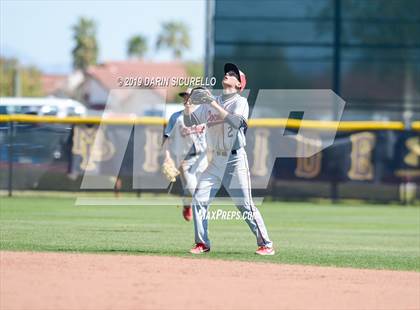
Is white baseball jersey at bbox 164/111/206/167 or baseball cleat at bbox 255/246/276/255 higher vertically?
white baseball jersey at bbox 164/111/206/167

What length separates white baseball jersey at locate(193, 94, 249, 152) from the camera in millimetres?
11797

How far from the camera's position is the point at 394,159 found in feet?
79.8

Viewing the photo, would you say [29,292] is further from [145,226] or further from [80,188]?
[80,188]

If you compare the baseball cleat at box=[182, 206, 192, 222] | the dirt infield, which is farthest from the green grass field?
the dirt infield

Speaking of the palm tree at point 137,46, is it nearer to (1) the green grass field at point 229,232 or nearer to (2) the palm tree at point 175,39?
(2) the palm tree at point 175,39

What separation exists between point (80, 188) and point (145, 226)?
23.4 feet

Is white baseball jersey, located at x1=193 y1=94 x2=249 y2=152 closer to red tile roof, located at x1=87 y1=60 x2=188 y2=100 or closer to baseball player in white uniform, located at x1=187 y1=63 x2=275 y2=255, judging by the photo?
baseball player in white uniform, located at x1=187 y1=63 x2=275 y2=255

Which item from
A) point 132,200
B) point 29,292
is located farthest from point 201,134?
point 29,292

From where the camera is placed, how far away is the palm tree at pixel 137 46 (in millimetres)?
129875

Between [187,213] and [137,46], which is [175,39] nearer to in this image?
[137,46]

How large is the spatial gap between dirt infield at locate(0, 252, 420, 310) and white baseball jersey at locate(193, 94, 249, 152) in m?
1.37

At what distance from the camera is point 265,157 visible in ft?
78.1

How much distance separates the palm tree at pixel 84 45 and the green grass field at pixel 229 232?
311 feet

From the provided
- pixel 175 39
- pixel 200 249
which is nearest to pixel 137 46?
pixel 175 39
